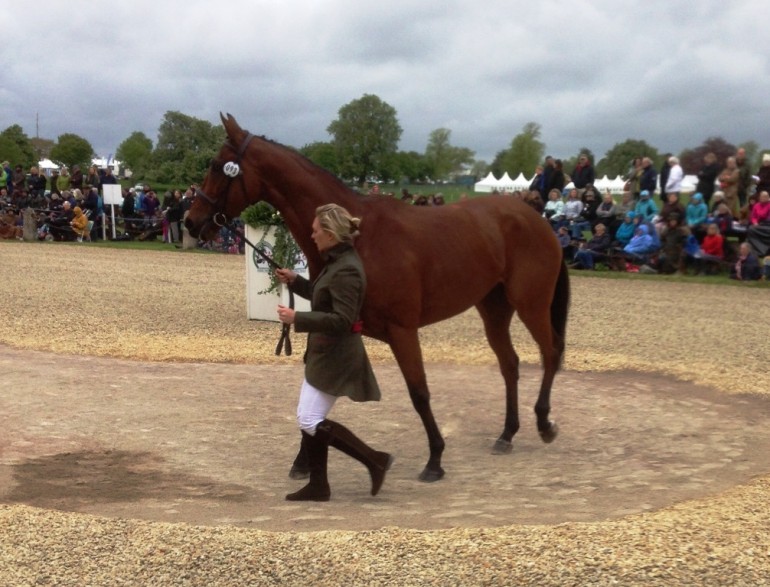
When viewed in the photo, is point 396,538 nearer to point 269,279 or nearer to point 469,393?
point 469,393

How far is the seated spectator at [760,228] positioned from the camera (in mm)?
16422

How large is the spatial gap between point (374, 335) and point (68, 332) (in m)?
6.49

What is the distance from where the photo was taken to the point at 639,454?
602 centimetres

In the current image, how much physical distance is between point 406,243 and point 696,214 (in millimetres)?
13281

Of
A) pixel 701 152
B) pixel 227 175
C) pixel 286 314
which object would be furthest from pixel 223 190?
pixel 701 152

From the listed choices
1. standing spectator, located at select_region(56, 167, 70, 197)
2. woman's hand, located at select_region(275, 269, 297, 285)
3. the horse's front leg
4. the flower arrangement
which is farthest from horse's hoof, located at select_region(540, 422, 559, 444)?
standing spectator, located at select_region(56, 167, 70, 197)

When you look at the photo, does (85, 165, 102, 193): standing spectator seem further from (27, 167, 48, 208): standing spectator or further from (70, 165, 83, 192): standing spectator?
(27, 167, 48, 208): standing spectator

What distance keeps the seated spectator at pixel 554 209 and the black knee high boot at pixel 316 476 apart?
47.9 feet

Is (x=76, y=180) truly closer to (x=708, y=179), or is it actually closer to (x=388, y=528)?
(x=708, y=179)

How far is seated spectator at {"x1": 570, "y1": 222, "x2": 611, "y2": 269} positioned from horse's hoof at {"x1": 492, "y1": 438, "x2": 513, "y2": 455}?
12.9 metres

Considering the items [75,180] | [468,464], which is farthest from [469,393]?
[75,180]

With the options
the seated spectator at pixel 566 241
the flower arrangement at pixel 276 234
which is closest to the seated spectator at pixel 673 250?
the seated spectator at pixel 566 241

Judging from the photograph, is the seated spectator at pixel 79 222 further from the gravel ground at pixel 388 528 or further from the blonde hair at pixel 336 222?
the blonde hair at pixel 336 222

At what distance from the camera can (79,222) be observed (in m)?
26.1
